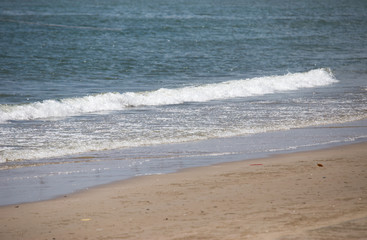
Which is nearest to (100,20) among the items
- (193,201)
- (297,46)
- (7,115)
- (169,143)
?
(297,46)

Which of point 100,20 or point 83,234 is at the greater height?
point 100,20

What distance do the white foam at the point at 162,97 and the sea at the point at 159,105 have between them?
1.9 inches

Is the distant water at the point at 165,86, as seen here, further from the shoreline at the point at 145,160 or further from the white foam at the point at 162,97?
the shoreline at the point at 145,160

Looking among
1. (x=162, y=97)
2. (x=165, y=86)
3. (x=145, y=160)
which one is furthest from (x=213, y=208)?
(x=165, y=86)

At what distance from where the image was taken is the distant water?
461 inches

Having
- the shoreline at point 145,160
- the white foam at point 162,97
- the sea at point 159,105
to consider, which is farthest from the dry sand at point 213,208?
the white foam at point 162,97

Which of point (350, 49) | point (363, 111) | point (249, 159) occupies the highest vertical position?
point (350, 49)

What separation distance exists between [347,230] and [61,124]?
8470mm

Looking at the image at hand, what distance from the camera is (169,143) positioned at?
10.6 m

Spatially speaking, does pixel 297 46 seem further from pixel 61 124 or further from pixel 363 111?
pixel 61 124

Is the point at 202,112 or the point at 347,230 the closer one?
the point at 347,230

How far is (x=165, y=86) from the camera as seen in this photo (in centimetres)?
1984

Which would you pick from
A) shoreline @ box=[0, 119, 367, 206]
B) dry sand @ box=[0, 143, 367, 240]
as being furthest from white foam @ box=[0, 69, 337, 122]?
dry sand @ box=[0, 143, 367, 240]

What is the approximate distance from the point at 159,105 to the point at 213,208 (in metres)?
9.82
